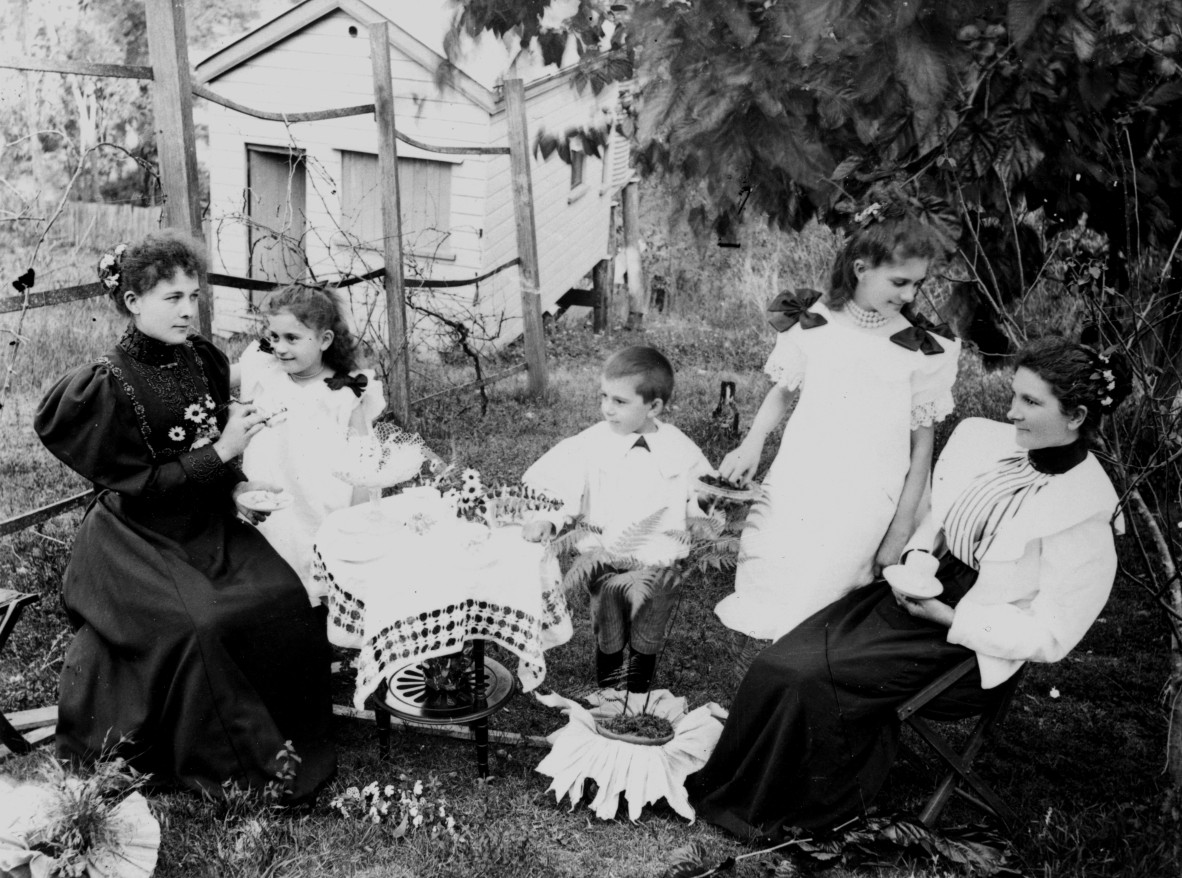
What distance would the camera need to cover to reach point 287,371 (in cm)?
432

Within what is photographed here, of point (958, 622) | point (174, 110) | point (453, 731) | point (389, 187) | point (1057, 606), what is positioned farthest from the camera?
point (389, 187)

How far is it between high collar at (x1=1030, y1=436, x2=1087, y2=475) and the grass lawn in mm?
1203

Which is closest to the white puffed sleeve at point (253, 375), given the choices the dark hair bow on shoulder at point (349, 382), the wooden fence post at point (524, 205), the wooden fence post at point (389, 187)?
the dark hair bow on shoulder at point (349, 382)

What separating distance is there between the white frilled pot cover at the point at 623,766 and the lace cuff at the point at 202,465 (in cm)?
155

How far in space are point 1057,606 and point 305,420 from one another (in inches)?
113

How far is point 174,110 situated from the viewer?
4578 mm

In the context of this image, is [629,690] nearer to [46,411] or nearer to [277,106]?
[46,411]

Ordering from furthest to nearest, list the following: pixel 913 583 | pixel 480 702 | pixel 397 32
Result: pixel 397 32 < pixel 480 702 < pixel 913 583

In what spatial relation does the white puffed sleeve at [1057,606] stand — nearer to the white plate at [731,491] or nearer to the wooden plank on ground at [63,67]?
the white plate at [731,491]

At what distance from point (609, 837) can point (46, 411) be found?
8.03ft

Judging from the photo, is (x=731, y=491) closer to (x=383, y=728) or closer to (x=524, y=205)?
(x=383, y=728)

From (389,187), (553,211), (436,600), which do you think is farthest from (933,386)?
(553,211)

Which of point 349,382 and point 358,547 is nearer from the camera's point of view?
point 358,547

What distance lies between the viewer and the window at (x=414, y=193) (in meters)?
10.5
